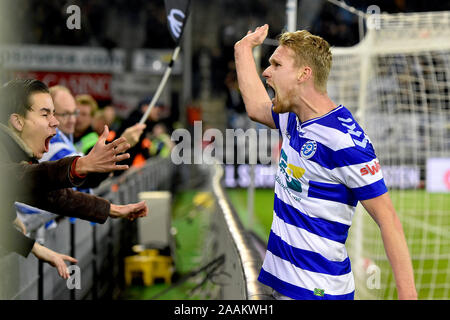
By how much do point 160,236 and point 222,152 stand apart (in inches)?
332

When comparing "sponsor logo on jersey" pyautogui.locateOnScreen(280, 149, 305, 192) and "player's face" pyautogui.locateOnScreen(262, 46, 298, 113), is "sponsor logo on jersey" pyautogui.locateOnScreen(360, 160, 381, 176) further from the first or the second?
"player's face" pyautogui.locateOnScreen(262, 46, 298, 113)

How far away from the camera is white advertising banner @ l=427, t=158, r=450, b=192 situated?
7527 millimetres

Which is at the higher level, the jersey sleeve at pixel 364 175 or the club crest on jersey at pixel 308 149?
the club crest on jersey at pixel 308 149

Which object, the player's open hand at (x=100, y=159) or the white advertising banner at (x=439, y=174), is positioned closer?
the player's open hand at (x=100, y=159)

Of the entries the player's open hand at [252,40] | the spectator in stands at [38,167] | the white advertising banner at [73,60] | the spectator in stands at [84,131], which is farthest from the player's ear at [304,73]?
the white advertising banner at [73,60]

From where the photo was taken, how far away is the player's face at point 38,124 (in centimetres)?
181

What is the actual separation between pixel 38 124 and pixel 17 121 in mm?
65

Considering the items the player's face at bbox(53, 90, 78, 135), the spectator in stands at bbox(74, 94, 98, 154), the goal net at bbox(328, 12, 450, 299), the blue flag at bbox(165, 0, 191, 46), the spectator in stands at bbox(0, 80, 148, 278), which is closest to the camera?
the spectator in stands at bbox(0, 80, 148, 278)

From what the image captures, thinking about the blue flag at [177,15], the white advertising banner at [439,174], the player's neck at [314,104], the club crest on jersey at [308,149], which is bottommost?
the white advertising banner at [439,174]

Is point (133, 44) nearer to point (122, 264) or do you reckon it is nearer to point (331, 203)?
point (122, 264)

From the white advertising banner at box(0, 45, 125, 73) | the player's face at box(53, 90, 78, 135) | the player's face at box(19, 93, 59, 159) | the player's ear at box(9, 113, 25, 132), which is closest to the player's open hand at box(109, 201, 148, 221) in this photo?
the player's face at box(19, 93, 59, 159)

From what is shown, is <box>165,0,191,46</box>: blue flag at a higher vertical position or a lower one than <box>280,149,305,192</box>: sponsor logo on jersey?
higher

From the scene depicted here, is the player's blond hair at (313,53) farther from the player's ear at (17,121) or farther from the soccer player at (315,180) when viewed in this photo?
the player's ear at (17,121)
